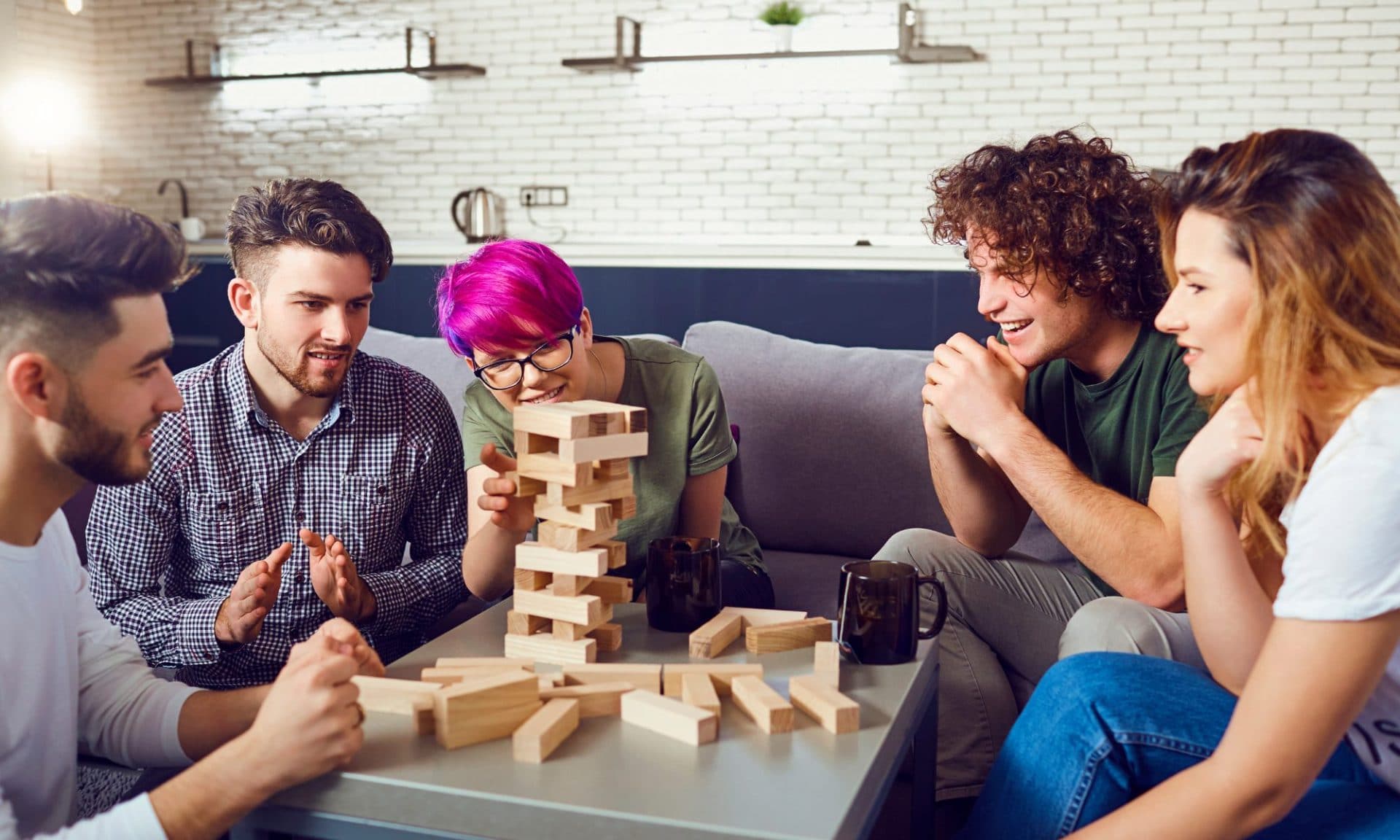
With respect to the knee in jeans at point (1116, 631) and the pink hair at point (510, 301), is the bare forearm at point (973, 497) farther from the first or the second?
the pink hair at point (510, 301)

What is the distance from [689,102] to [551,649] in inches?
213

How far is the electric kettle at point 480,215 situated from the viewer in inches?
255

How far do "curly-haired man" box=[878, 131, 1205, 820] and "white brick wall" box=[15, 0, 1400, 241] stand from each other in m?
3.14

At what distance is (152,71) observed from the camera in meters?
7.43

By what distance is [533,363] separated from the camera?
5.91 feet

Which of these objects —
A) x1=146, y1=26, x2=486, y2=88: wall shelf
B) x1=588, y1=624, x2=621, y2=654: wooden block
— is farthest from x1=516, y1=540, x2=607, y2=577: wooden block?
→ x1=146, y1=26, x2=486, y2=88: wall shelf

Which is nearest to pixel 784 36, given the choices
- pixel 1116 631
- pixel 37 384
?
pixel 1116 631

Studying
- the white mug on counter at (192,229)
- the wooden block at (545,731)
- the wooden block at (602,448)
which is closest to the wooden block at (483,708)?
the wooden block at (545,731)

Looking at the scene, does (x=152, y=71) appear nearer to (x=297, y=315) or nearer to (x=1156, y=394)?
(x=297, y=315)

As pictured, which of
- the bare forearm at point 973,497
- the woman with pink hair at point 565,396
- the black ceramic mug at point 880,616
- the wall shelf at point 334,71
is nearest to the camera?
the black ceramic mug at point 880,616

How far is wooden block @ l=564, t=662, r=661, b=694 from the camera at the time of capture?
128 cm

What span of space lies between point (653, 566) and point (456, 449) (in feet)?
2.28

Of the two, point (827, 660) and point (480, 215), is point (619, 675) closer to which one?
point (827, 660)

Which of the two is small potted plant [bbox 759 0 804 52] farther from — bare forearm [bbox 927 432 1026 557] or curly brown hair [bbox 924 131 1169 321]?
bare forearm [bbox 927 432 1026 557]
